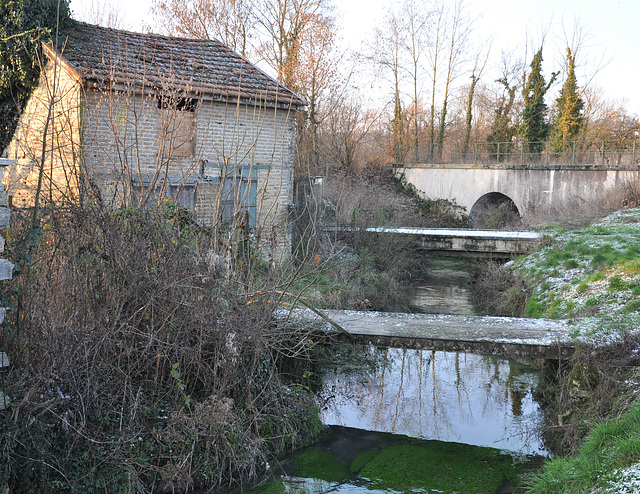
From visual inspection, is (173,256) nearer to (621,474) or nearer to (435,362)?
(621,474)

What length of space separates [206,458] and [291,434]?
1.20 m

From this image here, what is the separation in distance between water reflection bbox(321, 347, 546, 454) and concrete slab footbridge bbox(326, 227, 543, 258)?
22.5ft

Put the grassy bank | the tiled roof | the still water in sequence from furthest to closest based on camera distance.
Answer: the still water
the tiled roof
the grassy bank

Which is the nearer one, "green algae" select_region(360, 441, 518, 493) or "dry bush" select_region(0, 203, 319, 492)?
"dry bush" select_region(0, 203, 319, 492)

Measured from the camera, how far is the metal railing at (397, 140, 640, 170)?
24422mm

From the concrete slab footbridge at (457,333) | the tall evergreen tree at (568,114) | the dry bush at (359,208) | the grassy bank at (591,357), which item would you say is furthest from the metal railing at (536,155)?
the concrete slab footbridge at (457,333)

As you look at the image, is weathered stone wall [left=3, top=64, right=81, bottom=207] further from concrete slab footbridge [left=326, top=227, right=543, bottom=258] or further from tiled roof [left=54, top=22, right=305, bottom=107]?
concrete slab footbridge [left=326, top=227, right=543, bottom=258]

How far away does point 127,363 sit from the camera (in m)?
5.64

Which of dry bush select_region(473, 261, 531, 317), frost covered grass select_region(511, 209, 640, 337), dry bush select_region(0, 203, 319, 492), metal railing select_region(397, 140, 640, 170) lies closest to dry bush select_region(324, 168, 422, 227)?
dry bush select_region(473, 261, 531, 317)

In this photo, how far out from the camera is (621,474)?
14.7 feet

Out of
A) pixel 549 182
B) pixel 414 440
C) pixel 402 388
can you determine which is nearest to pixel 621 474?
pixel 414 440

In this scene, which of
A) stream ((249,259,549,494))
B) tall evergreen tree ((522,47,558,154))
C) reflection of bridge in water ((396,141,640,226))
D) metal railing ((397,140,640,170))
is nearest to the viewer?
stream ((249,259,549,494))

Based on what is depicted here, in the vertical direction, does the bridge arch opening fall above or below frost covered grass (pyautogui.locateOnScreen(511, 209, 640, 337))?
above

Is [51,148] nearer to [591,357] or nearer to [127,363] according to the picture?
[127,363]
